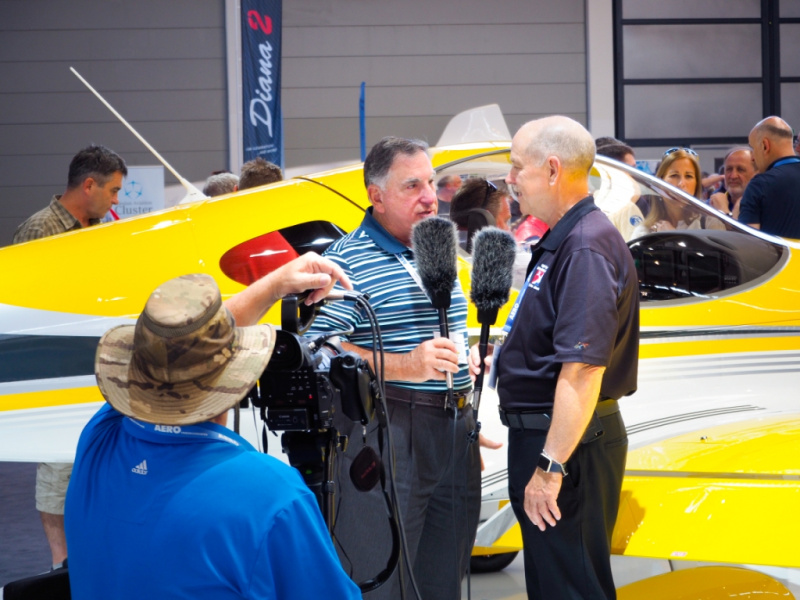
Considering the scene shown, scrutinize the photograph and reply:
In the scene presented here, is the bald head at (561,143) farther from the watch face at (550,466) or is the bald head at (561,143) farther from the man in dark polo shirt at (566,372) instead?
the watch face at (550,466)

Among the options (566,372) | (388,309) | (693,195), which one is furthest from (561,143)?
(693,195)

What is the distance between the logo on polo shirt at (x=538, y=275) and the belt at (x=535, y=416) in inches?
13.3

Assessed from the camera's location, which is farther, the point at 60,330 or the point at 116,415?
the point at 60,330

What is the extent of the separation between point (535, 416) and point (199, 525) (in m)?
1.30

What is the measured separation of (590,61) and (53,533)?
1129cm

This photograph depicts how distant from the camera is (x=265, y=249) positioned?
10.8 feet

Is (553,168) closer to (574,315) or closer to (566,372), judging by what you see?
(574,315)

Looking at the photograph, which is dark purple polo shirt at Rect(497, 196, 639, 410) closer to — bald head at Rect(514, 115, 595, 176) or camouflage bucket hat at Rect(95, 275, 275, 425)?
bald head at Rect(514, 115, 595, 176)

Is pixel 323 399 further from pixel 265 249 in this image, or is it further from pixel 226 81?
pixel 226 81

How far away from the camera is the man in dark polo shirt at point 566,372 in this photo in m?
2.16

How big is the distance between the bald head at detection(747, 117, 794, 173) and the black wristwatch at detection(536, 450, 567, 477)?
3.95m

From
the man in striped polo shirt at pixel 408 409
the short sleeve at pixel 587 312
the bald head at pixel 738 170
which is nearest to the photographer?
Answer: the short sleeve at pixel 587 312

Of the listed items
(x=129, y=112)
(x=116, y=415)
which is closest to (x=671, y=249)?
(x=116, y=415)

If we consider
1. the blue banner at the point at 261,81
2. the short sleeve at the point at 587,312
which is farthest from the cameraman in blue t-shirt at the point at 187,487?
the blue banner at the point at 261,81
